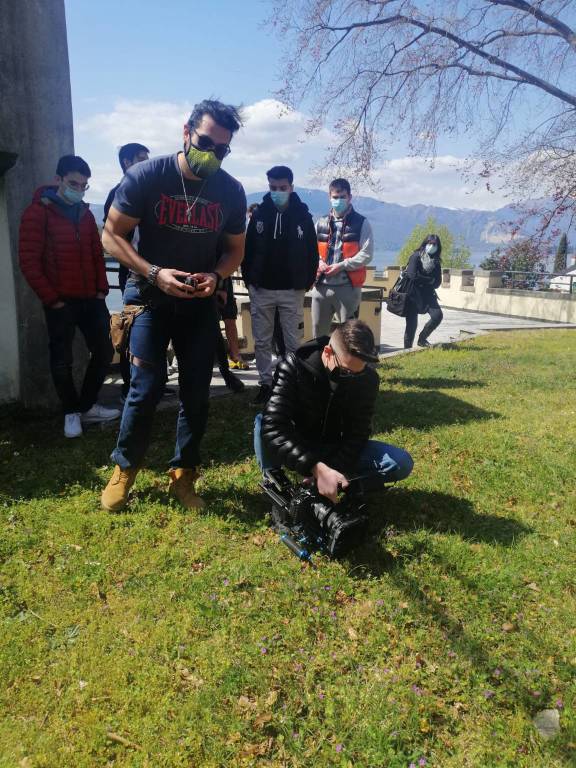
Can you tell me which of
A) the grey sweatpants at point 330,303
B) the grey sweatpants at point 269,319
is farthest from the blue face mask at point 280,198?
the grey sweatpants at point 330,303

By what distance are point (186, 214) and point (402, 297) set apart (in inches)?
280

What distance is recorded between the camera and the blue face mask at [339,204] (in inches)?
265

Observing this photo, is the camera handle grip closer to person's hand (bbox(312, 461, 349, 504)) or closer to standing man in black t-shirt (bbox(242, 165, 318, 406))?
person's hand (bbox(312, 461, 349, 504))

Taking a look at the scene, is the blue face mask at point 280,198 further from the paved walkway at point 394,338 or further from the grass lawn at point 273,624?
the grass lawn at point 273,624

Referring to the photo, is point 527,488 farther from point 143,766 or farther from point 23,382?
point 23,382

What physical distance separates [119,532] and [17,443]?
1887 mm

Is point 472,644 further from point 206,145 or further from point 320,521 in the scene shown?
point 206,145

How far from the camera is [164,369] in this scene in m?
3.71

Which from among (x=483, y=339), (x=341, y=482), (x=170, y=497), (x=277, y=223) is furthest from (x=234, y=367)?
(x=483, y=339)

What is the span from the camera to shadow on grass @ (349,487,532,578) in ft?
11.2

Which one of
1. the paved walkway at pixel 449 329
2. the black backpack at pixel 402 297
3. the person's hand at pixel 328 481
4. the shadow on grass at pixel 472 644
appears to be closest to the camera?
the shadow on grass at pixel 472 644

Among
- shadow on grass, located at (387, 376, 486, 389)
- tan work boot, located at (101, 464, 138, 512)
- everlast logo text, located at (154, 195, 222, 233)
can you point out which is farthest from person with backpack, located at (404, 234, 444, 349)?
tan work boot, located at (101, 464, 138, 512)

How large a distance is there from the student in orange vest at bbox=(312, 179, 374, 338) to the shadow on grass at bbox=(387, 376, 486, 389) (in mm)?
1231

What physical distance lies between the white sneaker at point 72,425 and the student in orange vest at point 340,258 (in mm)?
2929
